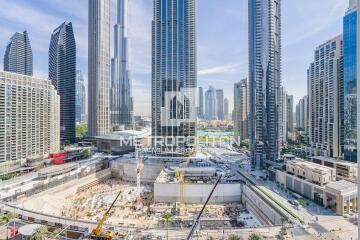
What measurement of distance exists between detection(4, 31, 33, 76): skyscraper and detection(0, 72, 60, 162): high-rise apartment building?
29.6 metres

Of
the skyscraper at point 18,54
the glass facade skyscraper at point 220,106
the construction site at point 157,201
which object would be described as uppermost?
the skyscraper at point 18,54

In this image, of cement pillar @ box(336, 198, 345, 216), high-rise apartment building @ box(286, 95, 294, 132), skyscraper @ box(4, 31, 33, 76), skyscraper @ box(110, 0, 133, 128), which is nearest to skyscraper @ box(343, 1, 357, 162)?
cement pillar @ box(336, 198, 345, 216)

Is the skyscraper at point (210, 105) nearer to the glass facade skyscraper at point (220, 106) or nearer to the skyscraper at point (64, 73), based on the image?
the glass facade skyscraper at point (220, 106)

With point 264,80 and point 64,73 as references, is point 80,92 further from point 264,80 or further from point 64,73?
point 264,80

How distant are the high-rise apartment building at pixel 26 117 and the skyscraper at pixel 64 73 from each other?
13895mm

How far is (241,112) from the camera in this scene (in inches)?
1801

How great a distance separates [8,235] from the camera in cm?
1182

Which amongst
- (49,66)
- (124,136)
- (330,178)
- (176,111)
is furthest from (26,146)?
(330,178)

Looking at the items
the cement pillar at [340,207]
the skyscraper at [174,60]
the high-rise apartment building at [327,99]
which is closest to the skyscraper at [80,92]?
the skyscraper at [174,60]

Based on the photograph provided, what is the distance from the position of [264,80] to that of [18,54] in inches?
2048

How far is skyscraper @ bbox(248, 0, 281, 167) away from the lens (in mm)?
27688

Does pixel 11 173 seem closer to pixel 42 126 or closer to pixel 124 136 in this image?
pixel 42 126

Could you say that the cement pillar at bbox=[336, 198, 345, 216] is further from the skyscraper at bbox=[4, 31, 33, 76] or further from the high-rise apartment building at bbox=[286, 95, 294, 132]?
the skyscraper at bbox=[4, 31, 33, 76]

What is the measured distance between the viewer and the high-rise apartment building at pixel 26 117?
24106 millimetres
